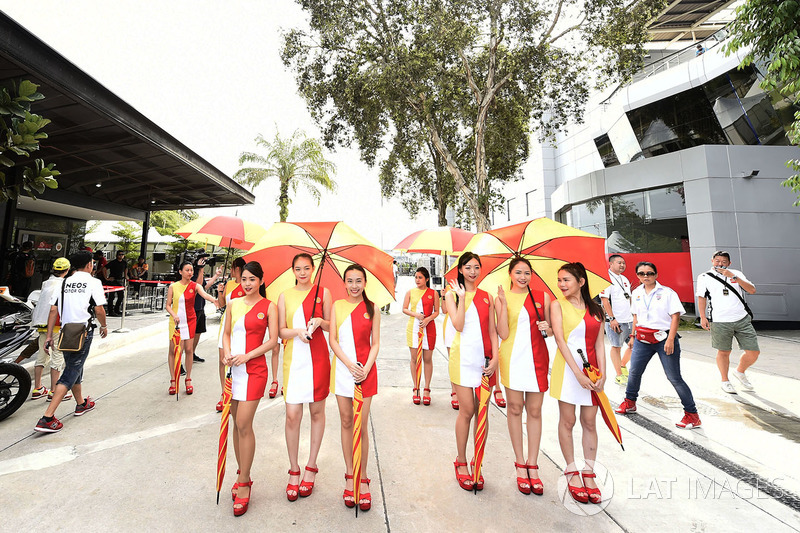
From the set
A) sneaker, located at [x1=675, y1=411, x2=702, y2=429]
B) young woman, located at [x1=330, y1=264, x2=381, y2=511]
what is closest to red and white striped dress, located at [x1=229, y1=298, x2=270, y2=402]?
young woman, located at [x1=330, y1=264, x2=381, y2=511]

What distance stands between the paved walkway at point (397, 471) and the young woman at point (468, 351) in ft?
1.42

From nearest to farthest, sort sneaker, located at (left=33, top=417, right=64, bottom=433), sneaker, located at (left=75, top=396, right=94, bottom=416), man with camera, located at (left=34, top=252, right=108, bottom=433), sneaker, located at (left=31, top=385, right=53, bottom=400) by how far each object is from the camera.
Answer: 1. sneaker, located at (left=33, top=417, right=64, bottom=433)
2. man with camera, located at (left=34, top=252, right=108, bottom=433)
3. sneaker, located at (left=75, top=396, right=94, bottom=416)
4. sneaker, located at (left=31, top=385, right=53, bottom=400)

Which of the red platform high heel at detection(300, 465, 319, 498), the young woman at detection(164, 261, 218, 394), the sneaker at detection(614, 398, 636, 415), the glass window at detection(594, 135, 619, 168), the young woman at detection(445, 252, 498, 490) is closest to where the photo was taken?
the red platform high heel at detection(300, 465, 319, 498)

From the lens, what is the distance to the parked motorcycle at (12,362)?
151 inches

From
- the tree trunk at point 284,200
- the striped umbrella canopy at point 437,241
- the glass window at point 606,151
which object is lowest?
the striped umbrella canopy at point 437,241

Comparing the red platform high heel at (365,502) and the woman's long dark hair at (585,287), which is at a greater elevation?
the woman's long dark hair at (585,287)

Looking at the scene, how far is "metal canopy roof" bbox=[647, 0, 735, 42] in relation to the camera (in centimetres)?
1970

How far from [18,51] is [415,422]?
6.70 m

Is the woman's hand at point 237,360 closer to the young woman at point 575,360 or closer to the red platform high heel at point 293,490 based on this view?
the red platform high heel at point 293,490

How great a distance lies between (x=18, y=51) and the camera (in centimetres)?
409

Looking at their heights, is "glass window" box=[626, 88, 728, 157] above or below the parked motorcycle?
above

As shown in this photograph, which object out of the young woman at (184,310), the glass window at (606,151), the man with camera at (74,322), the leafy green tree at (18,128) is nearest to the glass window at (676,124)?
the glass window at (606,151)

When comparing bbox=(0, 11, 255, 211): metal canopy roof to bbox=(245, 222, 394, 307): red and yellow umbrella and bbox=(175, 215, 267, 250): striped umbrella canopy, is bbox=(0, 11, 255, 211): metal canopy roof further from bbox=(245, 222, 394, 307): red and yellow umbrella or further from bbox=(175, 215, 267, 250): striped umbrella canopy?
bbox=(245, 222, 394, 307): red and yellow umbrella

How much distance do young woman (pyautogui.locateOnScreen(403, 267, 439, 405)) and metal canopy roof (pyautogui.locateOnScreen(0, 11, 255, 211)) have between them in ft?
19.1
